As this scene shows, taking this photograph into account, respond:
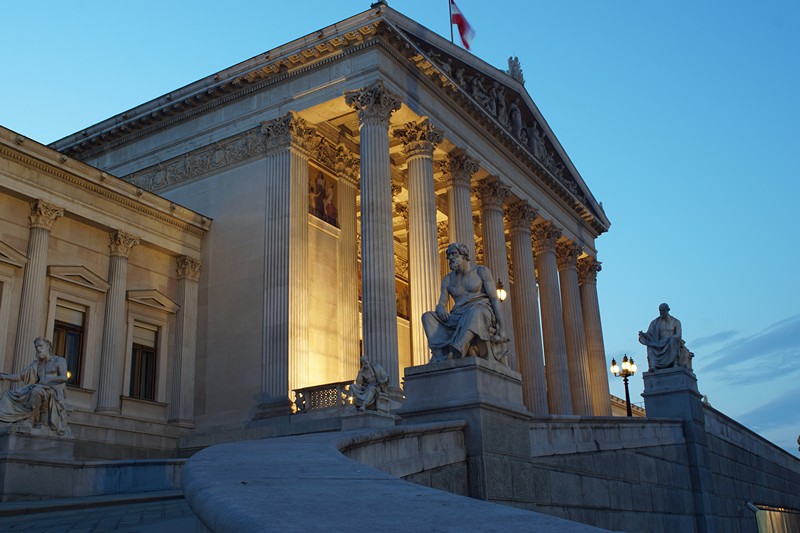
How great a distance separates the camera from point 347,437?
937cm

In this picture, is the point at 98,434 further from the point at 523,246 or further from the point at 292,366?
the point at 523,246

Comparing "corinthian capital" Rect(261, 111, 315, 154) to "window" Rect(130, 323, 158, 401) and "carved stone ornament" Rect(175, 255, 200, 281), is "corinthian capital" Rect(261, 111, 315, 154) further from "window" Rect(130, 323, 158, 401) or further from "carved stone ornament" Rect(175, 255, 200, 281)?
"window" Rect(130, 323, 158, 401)

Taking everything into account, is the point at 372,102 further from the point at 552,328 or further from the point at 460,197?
the point at 552,328

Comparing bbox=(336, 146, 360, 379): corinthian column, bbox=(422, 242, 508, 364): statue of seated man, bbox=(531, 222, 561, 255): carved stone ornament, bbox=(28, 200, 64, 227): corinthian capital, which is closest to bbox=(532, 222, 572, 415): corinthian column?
bbox=(531, 222, 561, 255): carved stone ornament

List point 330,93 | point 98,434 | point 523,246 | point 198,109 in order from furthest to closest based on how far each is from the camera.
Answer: point 523,246
point 198,109
point 330,93
point 98,434

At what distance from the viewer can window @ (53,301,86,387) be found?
27062 millimetres

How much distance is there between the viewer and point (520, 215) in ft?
126

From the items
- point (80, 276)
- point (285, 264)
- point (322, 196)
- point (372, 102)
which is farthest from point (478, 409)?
point (322, 196)

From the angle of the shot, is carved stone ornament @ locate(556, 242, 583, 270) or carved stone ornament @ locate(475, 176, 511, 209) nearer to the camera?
carved stone ornament @ locate(475, 176, 511, 209)

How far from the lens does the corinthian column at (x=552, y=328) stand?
127ft

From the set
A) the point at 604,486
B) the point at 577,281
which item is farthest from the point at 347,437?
the point at 577,281

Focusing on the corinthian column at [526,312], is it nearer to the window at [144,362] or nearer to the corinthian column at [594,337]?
the corinthian column at [594,337]

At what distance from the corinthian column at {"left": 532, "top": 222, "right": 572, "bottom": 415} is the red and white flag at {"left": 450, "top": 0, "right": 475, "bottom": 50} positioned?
964 cm

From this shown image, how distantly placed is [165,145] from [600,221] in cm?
2544
